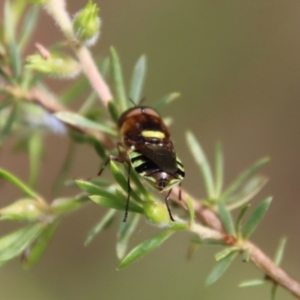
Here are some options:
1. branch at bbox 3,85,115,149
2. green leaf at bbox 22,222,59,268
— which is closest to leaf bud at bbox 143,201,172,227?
green leaf at bbox 22,222,59,268

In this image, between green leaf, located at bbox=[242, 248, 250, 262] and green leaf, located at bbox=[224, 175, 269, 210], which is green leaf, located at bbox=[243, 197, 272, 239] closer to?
green leaf, located at bbox=[242, 248, 250, 262]

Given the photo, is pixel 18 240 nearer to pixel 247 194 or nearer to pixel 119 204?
pixel 119 204

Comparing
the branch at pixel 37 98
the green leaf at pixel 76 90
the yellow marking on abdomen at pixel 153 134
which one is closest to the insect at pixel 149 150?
the yellow marking on abdomen at pixel 153 134

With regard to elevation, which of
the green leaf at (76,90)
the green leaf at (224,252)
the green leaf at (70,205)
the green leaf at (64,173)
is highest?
the green leaf at (76,90)

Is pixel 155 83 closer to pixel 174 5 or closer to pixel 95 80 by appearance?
pixel 174 5

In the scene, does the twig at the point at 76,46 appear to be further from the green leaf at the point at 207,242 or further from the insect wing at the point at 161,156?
the green leaf at the point at 207,242

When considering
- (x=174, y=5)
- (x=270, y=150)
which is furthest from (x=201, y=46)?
(x=270, y=150)
